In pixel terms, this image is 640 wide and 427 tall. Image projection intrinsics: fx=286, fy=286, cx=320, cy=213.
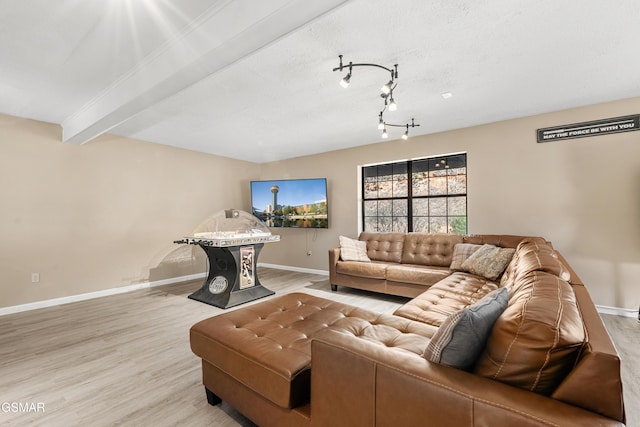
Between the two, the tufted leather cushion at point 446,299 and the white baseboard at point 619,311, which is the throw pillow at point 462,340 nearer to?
the tufted leather cushion at point 446,299

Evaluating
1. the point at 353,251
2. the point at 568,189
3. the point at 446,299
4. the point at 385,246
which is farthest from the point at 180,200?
the point at 568,189

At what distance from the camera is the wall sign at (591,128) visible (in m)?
3.19

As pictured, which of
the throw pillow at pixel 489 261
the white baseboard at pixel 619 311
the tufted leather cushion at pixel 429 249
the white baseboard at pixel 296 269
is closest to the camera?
the throw pillow at pixel 489 261

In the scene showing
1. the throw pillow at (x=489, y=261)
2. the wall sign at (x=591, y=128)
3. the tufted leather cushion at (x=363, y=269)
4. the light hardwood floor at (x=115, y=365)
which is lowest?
the light hardwood floor at (x=115, y=365)

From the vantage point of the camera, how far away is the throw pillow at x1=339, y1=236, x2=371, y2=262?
4.41 meters

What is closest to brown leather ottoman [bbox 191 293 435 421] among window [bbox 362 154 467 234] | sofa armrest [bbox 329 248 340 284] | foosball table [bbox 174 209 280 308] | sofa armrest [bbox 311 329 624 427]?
sofa armrest [bbox 311 329 624 427]

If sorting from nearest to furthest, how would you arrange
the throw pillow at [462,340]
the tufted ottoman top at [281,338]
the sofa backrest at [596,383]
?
the sofa backrest at [596,383] → the throw pillow at [462,340] → the tufted ottoman top at [281,338]

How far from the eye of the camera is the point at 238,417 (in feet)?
5.63

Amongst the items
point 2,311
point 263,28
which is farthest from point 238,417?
point 2,311

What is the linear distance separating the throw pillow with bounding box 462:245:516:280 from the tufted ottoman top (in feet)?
5.76

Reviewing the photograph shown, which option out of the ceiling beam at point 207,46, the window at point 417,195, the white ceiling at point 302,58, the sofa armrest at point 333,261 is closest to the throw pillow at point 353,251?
the sofa armrest at point 333,261

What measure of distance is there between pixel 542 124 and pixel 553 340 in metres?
3.79

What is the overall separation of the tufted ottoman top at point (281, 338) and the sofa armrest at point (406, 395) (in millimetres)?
168

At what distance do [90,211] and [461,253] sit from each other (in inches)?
205
